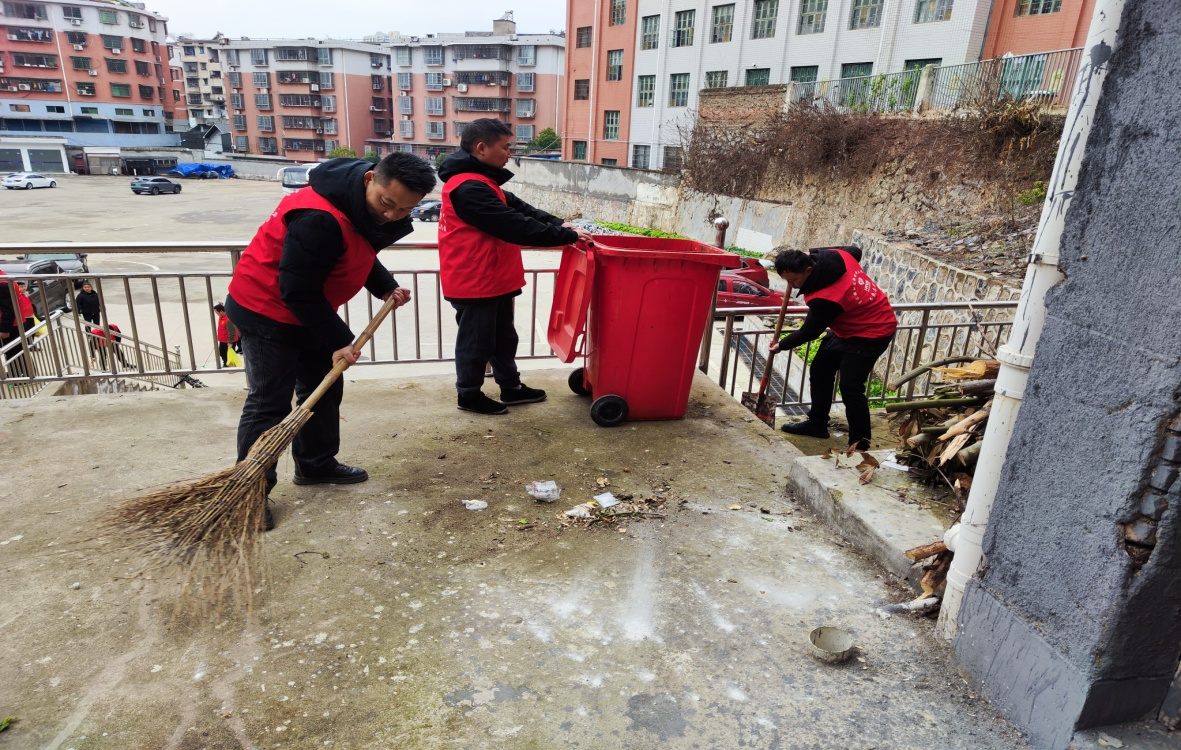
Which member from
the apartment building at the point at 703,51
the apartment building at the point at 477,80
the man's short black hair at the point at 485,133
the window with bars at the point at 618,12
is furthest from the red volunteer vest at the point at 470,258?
the apartment building at the point at 477,80

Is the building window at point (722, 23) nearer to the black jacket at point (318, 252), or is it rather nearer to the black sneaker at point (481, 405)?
the black sneaker at point (481, 405)

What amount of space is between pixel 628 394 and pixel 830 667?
235cm

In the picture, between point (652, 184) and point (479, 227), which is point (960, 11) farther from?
point (479, 227)

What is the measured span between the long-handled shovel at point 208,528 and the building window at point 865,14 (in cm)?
2718

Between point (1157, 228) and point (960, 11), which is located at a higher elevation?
point (960, 11)

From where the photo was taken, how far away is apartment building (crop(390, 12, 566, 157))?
184ft

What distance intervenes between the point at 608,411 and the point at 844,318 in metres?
1.74

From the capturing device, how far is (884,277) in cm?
1246

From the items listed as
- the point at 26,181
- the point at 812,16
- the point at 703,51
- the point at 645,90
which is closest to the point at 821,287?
the point at 812,16

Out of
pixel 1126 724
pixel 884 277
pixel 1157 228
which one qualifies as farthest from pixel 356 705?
pixel 884 277

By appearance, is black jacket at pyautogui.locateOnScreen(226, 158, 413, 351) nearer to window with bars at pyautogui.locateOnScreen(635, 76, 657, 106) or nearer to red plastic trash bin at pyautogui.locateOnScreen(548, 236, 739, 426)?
red plastic trash bin at pyautogui.locateOnScreen(548, 236, 739, 426)

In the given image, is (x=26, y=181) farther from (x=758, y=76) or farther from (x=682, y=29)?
(x=758, y=76)

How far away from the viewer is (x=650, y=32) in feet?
111

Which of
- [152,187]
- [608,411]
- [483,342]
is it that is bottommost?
[152,187]
